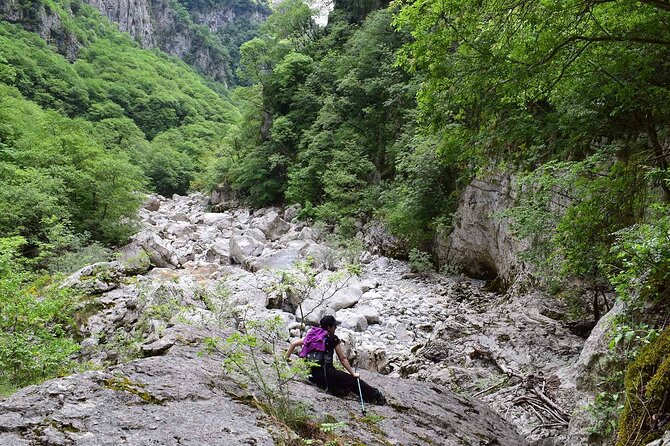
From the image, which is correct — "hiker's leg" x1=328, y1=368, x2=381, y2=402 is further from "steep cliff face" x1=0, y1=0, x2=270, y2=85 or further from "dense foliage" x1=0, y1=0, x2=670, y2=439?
"steep cliff face" x1=0, y1=0, x2=270, y2=85

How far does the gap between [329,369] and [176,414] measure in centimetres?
174

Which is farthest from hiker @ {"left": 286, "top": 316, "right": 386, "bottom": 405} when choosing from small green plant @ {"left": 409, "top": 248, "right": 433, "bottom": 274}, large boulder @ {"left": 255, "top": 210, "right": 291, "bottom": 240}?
large boulder @ {"left": 255, "top": 210, "right": 291, "bottom": 240}

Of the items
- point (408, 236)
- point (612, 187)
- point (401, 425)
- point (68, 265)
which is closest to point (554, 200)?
point (612, 187)

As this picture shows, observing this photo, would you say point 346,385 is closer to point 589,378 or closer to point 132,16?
point 589,378

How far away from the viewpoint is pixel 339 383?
13.7 feet

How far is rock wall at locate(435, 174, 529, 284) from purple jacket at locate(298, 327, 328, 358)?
6.04 m

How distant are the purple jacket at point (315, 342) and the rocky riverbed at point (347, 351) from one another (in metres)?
0.37

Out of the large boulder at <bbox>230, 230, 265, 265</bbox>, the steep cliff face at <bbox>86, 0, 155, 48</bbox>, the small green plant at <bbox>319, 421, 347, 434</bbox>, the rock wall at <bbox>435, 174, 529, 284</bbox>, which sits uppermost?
the steep cliff face at <bbox>86, 0, 155, 48</bbox>

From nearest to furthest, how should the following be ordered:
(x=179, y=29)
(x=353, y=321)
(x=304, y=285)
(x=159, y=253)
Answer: (x=304, y=285) → (x=353, y=321) → (x=159, y=253) → (x=179, y=29)

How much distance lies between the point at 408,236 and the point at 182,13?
105070 mm

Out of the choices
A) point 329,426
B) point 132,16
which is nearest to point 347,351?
point 329,426

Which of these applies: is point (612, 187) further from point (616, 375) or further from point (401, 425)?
→ point (401, 425)

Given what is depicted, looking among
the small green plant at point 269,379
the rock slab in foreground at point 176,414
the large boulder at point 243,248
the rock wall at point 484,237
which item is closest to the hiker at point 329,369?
the rock slab in foreground at point 176,414

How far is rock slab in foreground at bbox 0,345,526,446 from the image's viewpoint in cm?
245
